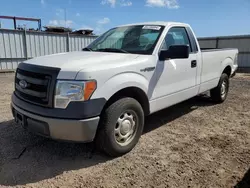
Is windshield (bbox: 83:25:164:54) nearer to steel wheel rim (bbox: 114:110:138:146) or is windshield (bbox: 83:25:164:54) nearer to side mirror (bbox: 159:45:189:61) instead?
side mirror (bbox: 159:45:189:61)

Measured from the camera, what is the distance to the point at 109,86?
2895mm

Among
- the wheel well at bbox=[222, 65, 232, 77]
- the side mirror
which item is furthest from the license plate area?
the wheel well at bbox=[222, 65, 232, 77]

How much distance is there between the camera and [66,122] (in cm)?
268

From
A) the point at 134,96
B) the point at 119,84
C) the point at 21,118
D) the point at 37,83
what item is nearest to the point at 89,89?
the point at 119,84

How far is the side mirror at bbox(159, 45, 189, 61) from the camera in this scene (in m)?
3.50

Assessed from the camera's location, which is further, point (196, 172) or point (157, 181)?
point (196, 172)

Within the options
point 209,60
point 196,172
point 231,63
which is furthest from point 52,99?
point 231,63

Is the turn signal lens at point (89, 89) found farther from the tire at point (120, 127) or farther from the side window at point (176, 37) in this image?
the side window at point (176, 37)

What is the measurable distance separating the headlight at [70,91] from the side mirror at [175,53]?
4.88ft

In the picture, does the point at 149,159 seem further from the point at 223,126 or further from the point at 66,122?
the point at 223,126

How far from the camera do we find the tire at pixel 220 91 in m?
5.87

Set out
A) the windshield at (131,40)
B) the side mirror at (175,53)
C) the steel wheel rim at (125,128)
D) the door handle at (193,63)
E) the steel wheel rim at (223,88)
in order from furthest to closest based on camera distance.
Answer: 1. the steel wheel rim at (223,88)
2. the door handle at (193,63)
3. the windshield at (131,40)
4. the side mirror at (175,53)
5. the steel wheel rim at (125,128)

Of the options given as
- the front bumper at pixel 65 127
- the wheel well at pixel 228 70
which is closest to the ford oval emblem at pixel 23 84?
the front bumper at pixel 65 127

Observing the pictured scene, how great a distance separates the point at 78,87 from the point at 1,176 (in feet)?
4.68
